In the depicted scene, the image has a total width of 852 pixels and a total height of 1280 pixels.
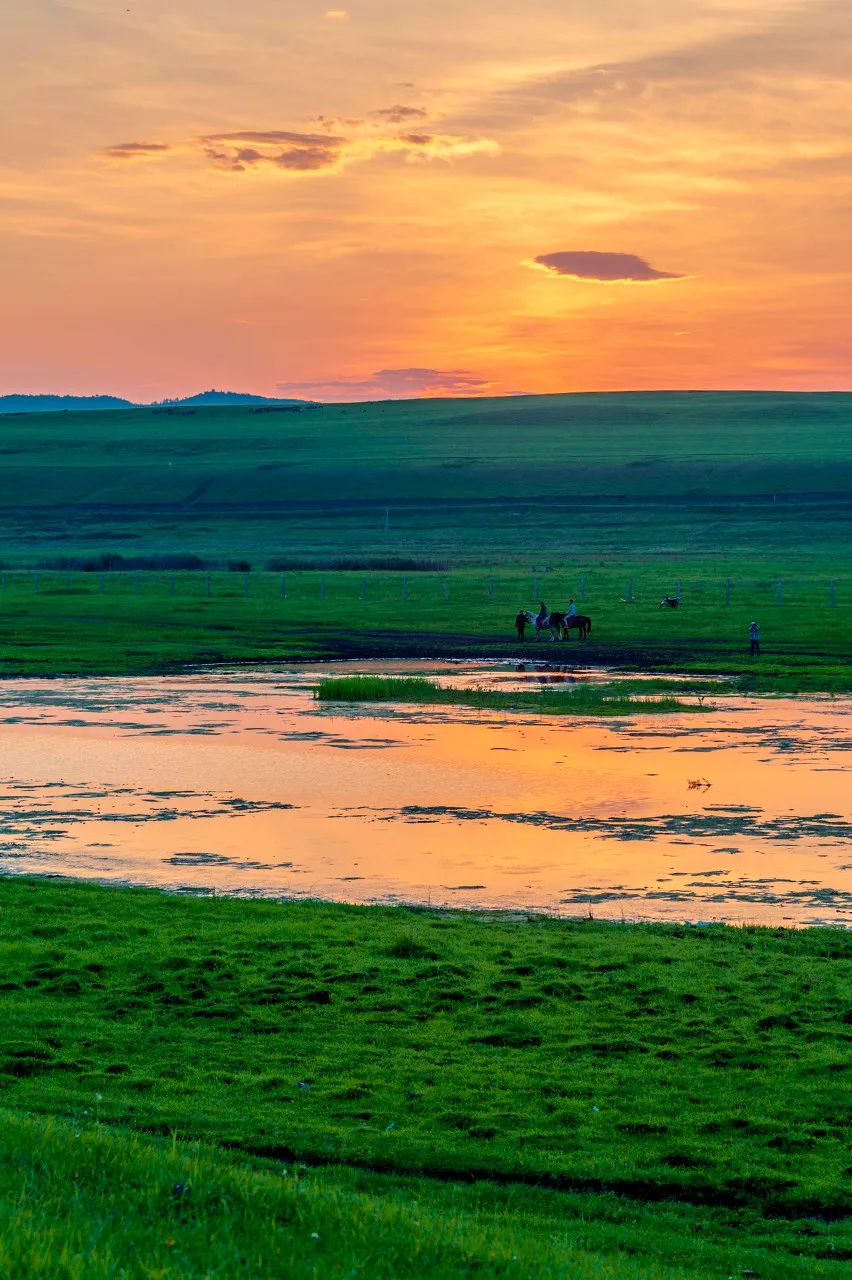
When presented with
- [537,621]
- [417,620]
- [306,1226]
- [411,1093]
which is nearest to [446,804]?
[411,1093]

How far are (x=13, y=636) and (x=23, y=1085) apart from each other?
179 feet

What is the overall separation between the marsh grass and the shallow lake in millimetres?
1411

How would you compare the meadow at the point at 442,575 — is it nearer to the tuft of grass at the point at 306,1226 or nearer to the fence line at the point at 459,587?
the fence line at the point at 459,587

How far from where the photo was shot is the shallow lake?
2262cm

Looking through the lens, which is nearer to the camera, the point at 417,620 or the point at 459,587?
the point at 417,620

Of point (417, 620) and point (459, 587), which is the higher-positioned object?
point (459, 587)

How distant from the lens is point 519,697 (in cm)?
4638

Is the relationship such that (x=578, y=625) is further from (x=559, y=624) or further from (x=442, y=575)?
(x=442, y=575)

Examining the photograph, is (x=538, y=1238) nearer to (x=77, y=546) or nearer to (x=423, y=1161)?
(x=423, y=1161)

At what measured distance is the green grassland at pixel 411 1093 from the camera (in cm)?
916

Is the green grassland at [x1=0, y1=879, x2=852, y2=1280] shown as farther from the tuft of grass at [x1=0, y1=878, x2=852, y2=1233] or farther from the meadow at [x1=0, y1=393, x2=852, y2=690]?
the meadow at [x1=0, y1=393, x2=852, y2=690]

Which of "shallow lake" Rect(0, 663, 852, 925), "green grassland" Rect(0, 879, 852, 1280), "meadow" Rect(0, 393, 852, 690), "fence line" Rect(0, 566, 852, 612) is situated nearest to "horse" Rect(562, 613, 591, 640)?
"meadow" Rect(0, 393, 852, 690)

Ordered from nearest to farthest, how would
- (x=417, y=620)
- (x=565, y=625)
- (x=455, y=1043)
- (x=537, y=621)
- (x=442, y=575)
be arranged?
(x=455, y=1043)
(x=537, y=621)
(x=565, y=625)
(x=417, y=620)
(x=442, y=575)

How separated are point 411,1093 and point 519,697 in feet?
108
